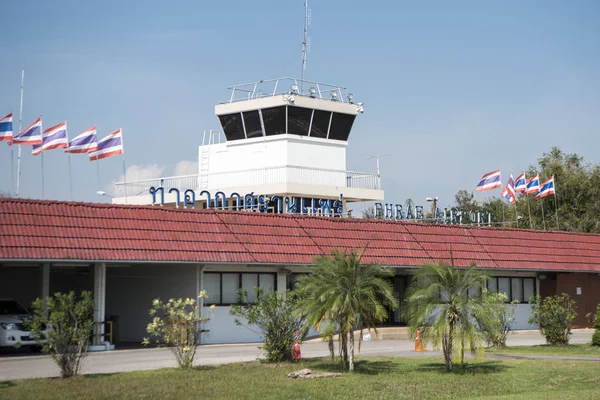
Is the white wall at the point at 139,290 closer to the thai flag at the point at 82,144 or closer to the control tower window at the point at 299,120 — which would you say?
the thai flag at the point at 82,144

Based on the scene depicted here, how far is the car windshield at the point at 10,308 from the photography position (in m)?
29.3

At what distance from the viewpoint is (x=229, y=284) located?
33812 mm

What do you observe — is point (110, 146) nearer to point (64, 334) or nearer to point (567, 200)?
point (64, 334)

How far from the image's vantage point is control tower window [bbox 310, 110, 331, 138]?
49922mm

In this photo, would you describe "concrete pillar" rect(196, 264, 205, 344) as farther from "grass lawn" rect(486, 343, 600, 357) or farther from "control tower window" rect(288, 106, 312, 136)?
"control tower window" rect(288, 106, 312, 136)

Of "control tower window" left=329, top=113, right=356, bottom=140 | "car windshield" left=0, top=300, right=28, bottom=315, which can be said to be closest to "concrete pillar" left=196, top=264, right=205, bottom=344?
"car windshield" left=0, top=300, right=28, bottom=315

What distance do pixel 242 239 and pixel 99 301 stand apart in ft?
19.9

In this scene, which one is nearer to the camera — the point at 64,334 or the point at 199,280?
the point at 64,334

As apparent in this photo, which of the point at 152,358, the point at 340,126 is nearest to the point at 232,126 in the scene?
the point at 340,126

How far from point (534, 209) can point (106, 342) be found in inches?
1839

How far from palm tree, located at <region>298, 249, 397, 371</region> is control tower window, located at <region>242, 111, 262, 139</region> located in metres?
27.1

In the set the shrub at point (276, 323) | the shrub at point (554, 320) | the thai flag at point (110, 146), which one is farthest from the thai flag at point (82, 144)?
the shrub at point (554, 320)

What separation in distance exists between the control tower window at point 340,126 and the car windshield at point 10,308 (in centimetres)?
2529

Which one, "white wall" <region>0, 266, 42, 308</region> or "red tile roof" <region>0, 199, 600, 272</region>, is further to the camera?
"white wall" <region>0, 266, 42, 308</region>
